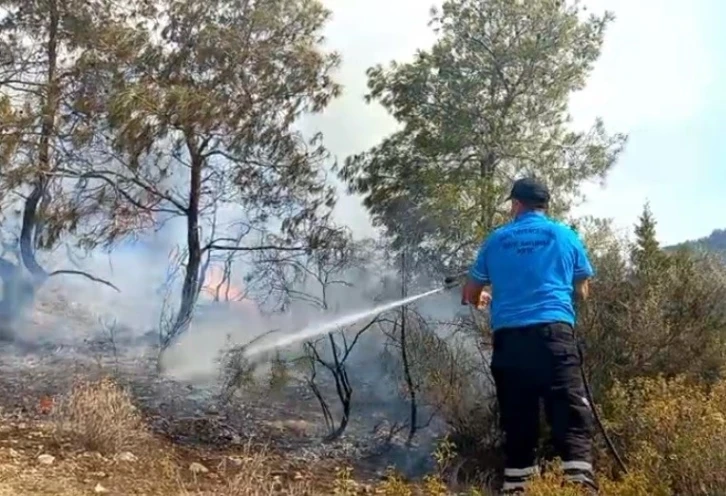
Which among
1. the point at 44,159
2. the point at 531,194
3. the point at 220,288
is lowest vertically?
the point at 531,194

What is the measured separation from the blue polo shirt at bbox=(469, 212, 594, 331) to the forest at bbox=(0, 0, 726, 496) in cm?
145

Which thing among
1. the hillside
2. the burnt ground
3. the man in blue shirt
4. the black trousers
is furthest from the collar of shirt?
the hillside

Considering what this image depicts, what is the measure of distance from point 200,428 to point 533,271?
489 cm

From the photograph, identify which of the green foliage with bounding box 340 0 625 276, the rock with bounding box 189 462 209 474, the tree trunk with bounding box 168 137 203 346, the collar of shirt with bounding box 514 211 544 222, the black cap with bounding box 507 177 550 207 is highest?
the green foliage with bounding box 340 0 625 276

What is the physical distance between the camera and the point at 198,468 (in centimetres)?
677

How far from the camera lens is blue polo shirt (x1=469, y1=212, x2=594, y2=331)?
15.7ft

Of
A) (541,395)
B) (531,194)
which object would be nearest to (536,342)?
(541,395)

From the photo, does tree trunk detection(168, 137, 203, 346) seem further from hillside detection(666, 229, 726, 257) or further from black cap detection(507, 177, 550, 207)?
black cap detection(507, 177, 550, 207)

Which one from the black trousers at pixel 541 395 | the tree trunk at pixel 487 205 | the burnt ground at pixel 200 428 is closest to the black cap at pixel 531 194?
the black trousers at pixel 541 395

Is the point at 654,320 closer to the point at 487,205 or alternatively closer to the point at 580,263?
A: the point at 580,263

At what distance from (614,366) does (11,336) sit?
11337 mm

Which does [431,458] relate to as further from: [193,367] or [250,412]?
[193,367]

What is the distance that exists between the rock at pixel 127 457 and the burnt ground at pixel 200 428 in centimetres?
13

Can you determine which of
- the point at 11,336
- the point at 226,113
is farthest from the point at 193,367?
the point at 11,336
